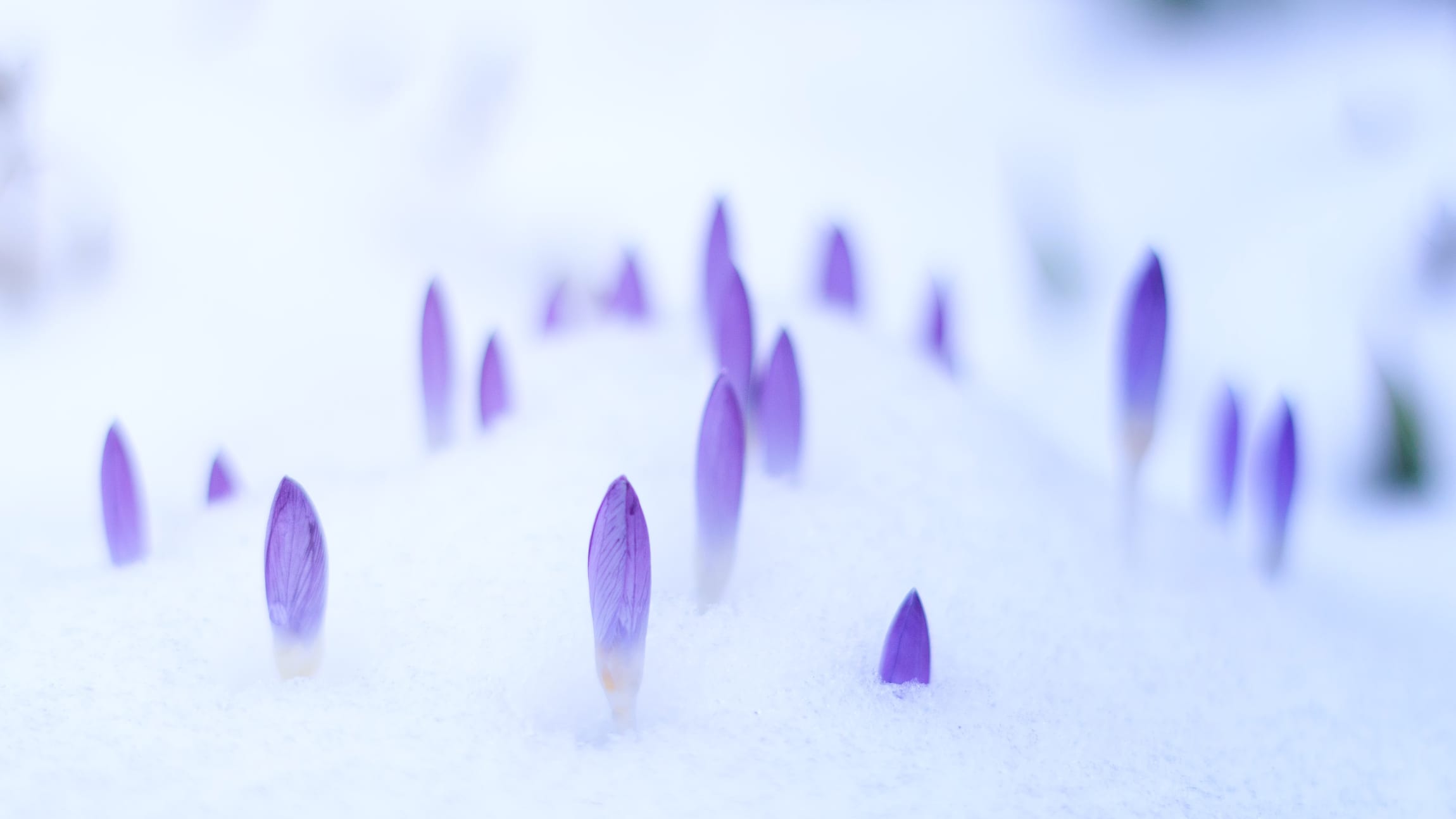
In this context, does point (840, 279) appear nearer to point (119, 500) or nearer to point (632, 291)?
point (632, 291)

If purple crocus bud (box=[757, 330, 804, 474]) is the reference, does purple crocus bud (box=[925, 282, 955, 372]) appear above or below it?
above

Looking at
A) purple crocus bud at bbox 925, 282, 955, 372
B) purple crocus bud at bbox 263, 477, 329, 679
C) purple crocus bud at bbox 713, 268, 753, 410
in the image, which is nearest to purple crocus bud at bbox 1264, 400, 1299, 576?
purple crocus bud at bbox 925, 282, 955, 372

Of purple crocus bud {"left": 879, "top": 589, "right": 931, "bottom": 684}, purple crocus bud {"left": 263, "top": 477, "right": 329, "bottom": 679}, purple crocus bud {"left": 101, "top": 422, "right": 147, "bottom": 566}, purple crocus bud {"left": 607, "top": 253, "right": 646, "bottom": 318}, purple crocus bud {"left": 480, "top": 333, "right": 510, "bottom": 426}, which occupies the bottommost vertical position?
purple crocus bud {"left": 879, "top": 589, "right": 931, "bottom": 684}

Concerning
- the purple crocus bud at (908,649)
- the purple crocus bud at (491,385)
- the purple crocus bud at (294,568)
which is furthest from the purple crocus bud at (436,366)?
the purple crocus bud at (908,649)

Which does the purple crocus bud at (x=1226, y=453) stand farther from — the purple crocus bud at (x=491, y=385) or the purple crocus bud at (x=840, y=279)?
the purple crocus bud at (x=491, y=385)

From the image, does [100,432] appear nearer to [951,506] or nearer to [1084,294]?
[951,506]

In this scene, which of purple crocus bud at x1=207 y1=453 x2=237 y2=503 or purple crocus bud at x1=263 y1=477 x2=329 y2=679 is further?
purple crocus bud at x1=207 y1=453 x2=237 y2=503

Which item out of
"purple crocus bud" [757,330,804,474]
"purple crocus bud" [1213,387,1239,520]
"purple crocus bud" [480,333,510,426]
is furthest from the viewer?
"purple crocus bud" [1213,387,1239,520]

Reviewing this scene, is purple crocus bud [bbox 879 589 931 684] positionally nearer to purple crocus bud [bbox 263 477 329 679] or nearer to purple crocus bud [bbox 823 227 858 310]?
purple crocus bud [bbox 263 477 329 679]
